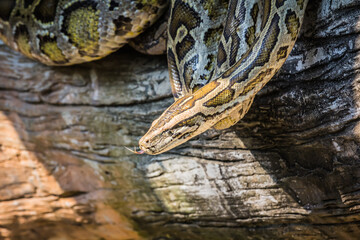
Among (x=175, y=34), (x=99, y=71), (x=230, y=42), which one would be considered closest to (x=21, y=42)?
(x=99, y=71)

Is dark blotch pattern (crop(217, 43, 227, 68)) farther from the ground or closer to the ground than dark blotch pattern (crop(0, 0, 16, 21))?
farther from the ground

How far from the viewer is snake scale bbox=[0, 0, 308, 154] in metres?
1.84

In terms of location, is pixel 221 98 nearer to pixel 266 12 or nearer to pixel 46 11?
pixel 266 12

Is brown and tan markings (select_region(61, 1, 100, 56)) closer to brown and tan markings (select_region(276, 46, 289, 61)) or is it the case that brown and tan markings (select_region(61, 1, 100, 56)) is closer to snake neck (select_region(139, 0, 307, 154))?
snake neck (select_region(139, 0, 307, 154))

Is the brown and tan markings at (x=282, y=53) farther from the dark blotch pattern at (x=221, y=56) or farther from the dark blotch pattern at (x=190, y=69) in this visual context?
the dark blotch pattern at (x=190, y=69)

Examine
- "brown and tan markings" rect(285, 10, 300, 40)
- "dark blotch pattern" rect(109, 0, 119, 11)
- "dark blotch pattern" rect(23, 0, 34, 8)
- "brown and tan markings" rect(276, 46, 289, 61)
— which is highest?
"brown and tan markings" rect(285, 10, 300, 40)

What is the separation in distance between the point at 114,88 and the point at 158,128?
130cm

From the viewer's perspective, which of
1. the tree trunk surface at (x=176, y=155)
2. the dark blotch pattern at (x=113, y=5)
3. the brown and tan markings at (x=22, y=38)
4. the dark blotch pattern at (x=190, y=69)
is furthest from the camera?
the brown and tan markings at (x=22, y=38)

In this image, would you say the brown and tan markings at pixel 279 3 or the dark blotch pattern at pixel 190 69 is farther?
the dark blotch pattern at pixel 190 69

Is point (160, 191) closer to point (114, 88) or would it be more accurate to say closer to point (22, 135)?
point (114, 88)

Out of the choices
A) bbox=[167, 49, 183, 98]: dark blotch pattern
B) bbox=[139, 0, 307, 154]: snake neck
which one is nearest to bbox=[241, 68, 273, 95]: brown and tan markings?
bbox=[139, 0, 307, 154]: snake neck

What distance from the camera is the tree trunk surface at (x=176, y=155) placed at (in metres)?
2.08

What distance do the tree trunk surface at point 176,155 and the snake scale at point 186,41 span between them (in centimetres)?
27

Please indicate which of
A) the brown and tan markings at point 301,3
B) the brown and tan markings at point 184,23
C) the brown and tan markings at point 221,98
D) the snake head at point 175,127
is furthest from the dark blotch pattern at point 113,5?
the brown and tan markings at point 301,3
